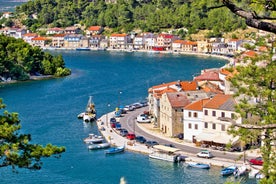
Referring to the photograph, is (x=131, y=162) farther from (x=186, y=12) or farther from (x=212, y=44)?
(x=186, y=12)

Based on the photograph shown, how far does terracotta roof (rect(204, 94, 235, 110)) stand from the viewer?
1303 centimetres

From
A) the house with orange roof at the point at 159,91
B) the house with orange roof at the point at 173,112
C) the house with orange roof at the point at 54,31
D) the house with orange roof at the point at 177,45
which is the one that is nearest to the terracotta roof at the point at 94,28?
the house with orange roof at the point at 54,31

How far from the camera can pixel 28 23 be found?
49.1 metres

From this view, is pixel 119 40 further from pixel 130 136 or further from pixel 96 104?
pixel 130 136

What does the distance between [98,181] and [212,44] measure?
85.4ft

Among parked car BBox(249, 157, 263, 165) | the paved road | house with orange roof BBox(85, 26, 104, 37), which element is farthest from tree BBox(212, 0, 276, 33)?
house with orange roof BBox(85, 26, 104, 37)

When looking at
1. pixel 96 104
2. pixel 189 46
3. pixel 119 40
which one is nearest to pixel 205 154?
pixel 96 104

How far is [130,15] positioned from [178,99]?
105 ft

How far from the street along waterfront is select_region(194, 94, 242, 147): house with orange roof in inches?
51.0

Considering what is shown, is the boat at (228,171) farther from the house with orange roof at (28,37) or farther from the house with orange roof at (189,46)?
the house with orange roof at (28,37)

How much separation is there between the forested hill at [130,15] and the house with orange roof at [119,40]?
7.28ft

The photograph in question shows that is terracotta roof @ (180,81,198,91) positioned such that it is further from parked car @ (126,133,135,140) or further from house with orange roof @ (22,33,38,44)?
house with orange roof @ (22,33,38,44)

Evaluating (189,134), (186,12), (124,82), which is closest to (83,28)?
(186,12)

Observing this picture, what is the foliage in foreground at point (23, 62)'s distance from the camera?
86.1 ft
